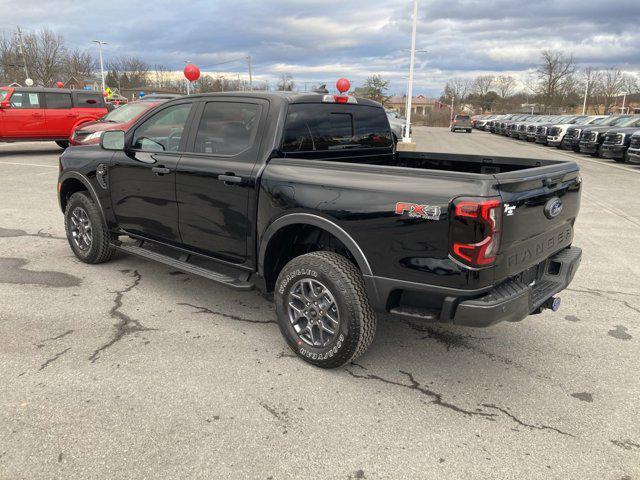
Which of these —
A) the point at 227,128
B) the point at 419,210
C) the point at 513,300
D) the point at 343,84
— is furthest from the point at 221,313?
the point at 343,84

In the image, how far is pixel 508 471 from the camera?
2.48 m

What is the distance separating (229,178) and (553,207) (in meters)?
Result: 2.25

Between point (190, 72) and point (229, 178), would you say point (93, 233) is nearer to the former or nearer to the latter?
point (229, 178)

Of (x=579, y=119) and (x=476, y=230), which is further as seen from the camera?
(x=579, y=119)

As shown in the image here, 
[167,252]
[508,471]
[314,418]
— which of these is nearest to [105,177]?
[167,252]

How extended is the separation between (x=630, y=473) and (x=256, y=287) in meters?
2.60

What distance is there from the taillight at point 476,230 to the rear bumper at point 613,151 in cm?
1756

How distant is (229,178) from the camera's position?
3.74 metres

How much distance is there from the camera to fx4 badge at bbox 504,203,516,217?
2711 mm

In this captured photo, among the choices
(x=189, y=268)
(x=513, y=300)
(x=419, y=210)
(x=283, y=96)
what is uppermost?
(x=283, y=96)

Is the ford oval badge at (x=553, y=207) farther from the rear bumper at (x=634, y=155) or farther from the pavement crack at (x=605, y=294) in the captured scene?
the rear bumper at (x=634, y=155)

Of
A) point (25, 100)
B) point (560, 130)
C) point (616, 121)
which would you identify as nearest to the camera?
point (25, 100)

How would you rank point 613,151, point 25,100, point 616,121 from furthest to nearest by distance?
point 616,121 → point 613,151 → point 25,100

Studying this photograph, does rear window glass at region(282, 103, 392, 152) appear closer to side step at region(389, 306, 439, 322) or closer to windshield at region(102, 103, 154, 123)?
side step at region(389, 306, 439, 322)
